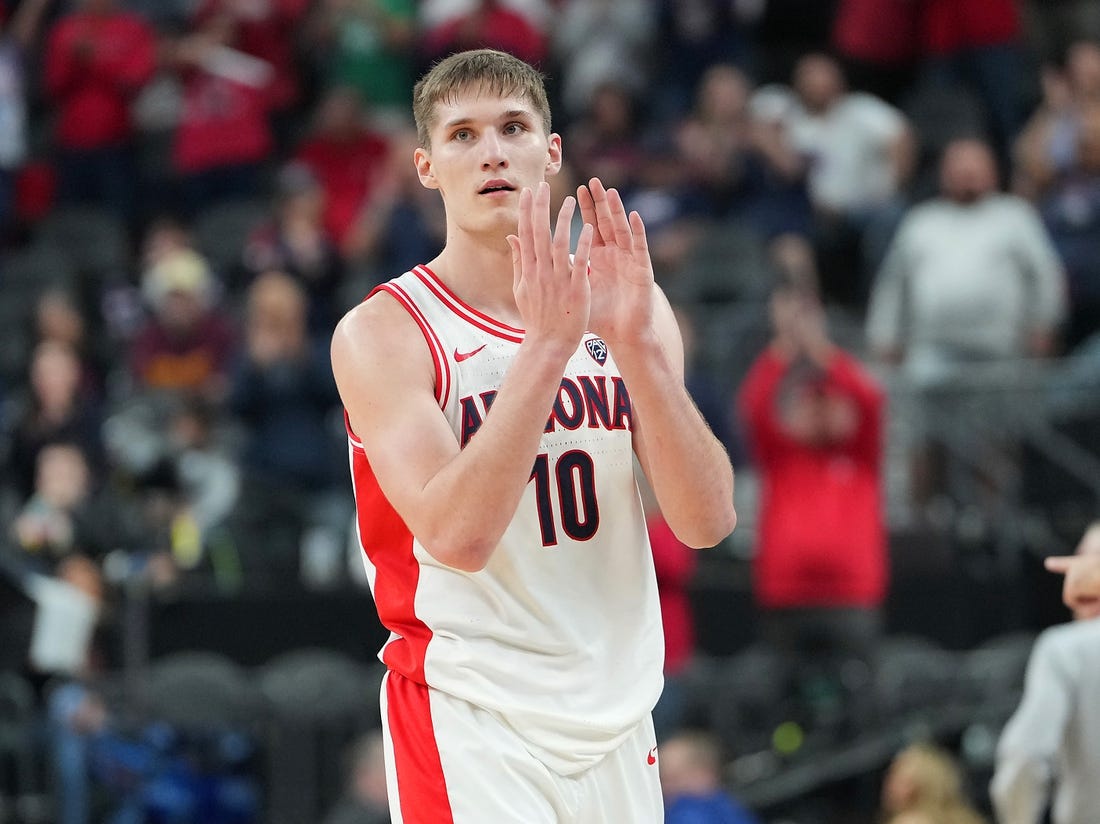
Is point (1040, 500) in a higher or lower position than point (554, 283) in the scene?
lower

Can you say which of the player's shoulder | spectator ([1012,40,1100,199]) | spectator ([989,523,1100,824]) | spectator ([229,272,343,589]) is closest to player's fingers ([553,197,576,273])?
the player's shoulder

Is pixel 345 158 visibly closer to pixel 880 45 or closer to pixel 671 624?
pixel 880 45

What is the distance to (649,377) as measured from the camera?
4.03 m

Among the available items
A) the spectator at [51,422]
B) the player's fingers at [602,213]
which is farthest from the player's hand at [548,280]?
the spectator at [51,422]

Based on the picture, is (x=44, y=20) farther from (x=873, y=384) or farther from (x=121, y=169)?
(x=873, y=384)

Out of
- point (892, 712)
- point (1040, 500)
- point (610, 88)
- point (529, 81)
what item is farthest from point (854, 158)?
point (529, 81)

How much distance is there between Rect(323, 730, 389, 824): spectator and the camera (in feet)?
28.8

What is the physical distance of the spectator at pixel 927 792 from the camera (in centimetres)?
816

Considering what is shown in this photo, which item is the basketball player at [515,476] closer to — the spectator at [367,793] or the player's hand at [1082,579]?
the player's hand at [1082,579]

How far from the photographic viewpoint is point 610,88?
14.1m

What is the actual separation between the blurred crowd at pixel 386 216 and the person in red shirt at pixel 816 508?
0.08ft

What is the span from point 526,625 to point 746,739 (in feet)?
18.4

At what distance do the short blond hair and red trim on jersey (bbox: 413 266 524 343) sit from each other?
33 cm

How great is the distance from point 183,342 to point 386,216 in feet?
5.47
